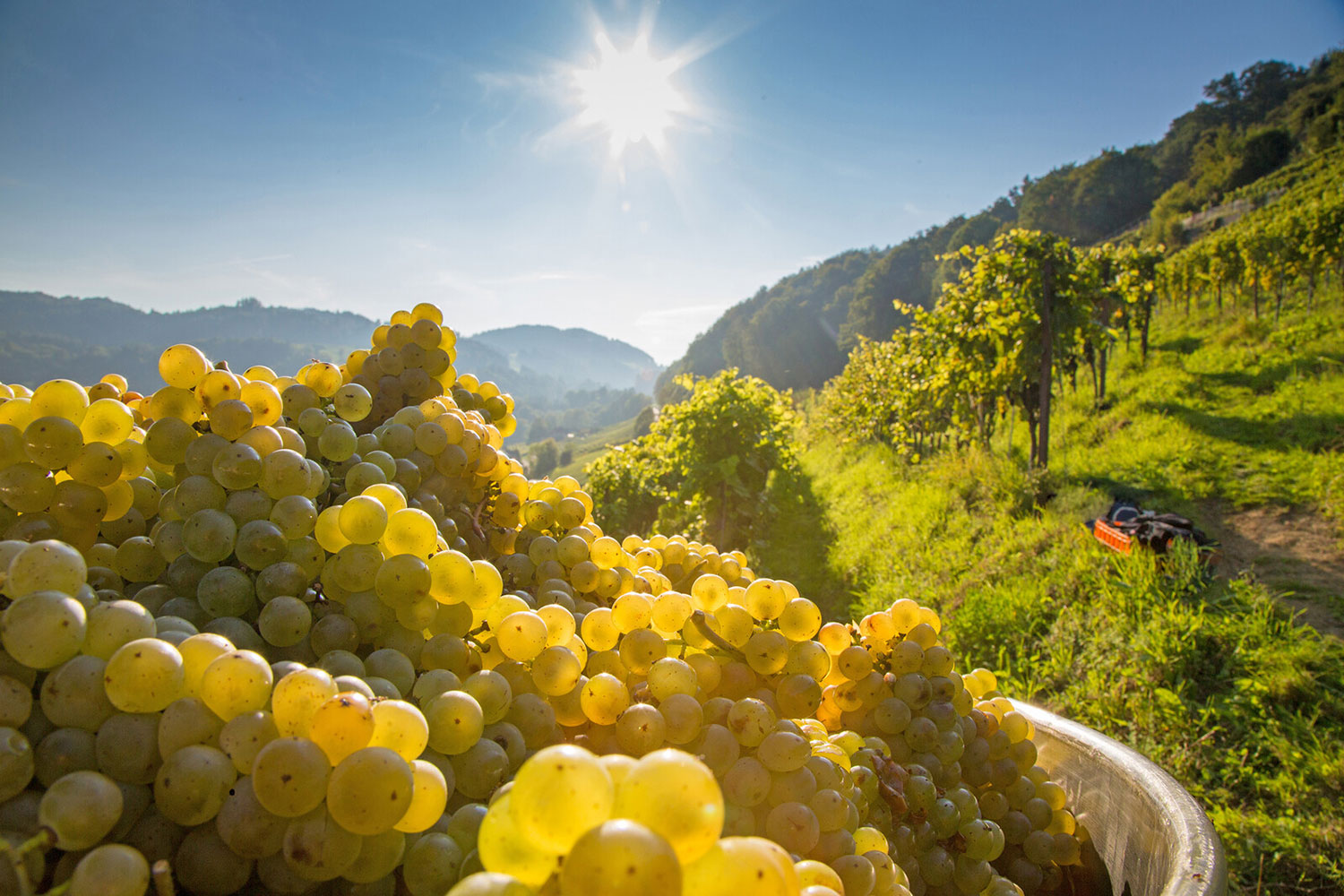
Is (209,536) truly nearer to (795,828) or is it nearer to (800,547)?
(795,828)

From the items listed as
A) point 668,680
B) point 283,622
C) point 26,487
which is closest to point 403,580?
point 283,622

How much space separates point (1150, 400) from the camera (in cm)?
1138

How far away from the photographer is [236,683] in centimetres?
72

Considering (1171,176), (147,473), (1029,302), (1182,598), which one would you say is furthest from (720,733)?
(1171,176)

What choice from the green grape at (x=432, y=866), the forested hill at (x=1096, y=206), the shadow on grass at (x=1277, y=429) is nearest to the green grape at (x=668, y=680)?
the green grape at (x=432, y=866)

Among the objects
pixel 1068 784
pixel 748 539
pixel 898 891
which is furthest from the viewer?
pixel 748 539

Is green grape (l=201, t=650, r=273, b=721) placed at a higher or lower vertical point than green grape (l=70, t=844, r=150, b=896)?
higher

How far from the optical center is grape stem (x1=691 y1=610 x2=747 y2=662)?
48.6 inches

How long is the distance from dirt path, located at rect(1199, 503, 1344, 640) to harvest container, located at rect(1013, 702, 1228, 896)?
4.59m

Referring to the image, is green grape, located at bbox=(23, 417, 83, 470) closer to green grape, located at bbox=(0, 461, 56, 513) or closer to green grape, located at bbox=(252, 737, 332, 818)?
green grape, located at bbox=(0, 461, 56, 513)

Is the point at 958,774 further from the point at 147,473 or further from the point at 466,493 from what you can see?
the point at 147,473

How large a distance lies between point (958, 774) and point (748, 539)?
862cm

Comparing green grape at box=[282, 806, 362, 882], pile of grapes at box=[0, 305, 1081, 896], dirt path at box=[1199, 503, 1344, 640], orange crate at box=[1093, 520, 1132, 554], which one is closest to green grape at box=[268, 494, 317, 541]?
pile of grapes at box=[0, 305, 1081, 896]

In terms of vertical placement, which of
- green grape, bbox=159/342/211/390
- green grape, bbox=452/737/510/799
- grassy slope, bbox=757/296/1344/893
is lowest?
grassy slope, bbox=757/296/1344/893
